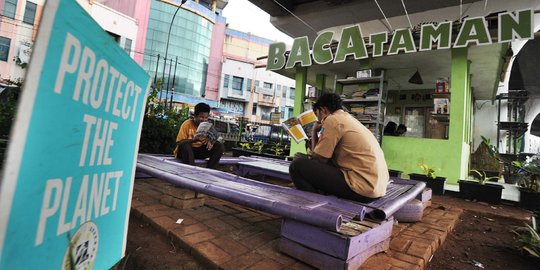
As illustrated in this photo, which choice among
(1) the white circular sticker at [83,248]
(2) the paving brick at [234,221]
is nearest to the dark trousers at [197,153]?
(2) the paving brick at [234,221]

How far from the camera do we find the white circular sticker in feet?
2.17

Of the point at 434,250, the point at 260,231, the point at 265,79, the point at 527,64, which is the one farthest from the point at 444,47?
the point at 265,79

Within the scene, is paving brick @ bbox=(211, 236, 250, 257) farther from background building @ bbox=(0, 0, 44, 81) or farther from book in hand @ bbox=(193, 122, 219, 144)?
background building @ bbox=(0, 0, 44, 81)

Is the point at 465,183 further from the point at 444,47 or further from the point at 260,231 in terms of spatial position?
the point at 260,231

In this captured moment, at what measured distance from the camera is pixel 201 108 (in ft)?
12.7

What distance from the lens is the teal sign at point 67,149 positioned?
491mm

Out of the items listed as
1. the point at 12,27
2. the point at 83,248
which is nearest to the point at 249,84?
the point at 12,27

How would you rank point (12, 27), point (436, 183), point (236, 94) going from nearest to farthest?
point (436, 183) → point (12, 27) → point (236, 94)

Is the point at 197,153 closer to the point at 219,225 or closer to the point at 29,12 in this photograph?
the point at 219,225

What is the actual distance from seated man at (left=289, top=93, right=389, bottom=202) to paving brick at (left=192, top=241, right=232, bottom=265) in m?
0.92

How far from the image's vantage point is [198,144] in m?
3.78

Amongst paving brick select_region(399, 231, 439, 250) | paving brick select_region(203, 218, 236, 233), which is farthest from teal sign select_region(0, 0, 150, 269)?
paving brick select_region(399, 231, 439, 250)

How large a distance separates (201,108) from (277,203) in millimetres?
2578

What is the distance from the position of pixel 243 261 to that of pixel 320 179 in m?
0.90
